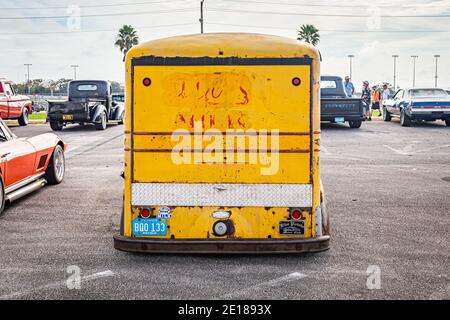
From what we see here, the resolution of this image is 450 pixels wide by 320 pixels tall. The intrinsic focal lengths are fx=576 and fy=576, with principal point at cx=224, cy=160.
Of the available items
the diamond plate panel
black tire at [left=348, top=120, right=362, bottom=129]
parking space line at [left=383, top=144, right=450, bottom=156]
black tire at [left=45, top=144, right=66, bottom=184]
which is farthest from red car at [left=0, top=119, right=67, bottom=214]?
black tire at [left=348, top=120, right=362, bottom=129]

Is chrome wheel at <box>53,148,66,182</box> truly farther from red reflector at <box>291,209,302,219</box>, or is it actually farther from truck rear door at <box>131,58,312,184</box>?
red reflector at <box>291,209,302,219</box>

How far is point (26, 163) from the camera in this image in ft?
26.8

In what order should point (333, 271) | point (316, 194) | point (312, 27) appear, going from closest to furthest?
point (333, 271), point (316, 194), point (312, 27)

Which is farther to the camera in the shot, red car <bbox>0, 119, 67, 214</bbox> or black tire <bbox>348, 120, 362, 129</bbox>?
black tire <bbox>348, 120, 362, 129</bbox>

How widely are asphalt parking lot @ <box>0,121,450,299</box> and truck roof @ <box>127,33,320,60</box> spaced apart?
1.94 meters

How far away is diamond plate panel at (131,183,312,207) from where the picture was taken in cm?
540

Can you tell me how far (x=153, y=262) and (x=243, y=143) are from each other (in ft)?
4.61

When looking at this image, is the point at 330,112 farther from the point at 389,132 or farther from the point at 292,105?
the point at 292,105

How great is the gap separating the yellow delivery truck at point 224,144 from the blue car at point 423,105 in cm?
1729

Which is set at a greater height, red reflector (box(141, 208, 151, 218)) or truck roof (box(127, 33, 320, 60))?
truck roof (box(127, 33, 320, 60))

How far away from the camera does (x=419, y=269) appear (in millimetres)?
5172

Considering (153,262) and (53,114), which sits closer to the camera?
(153,262)
